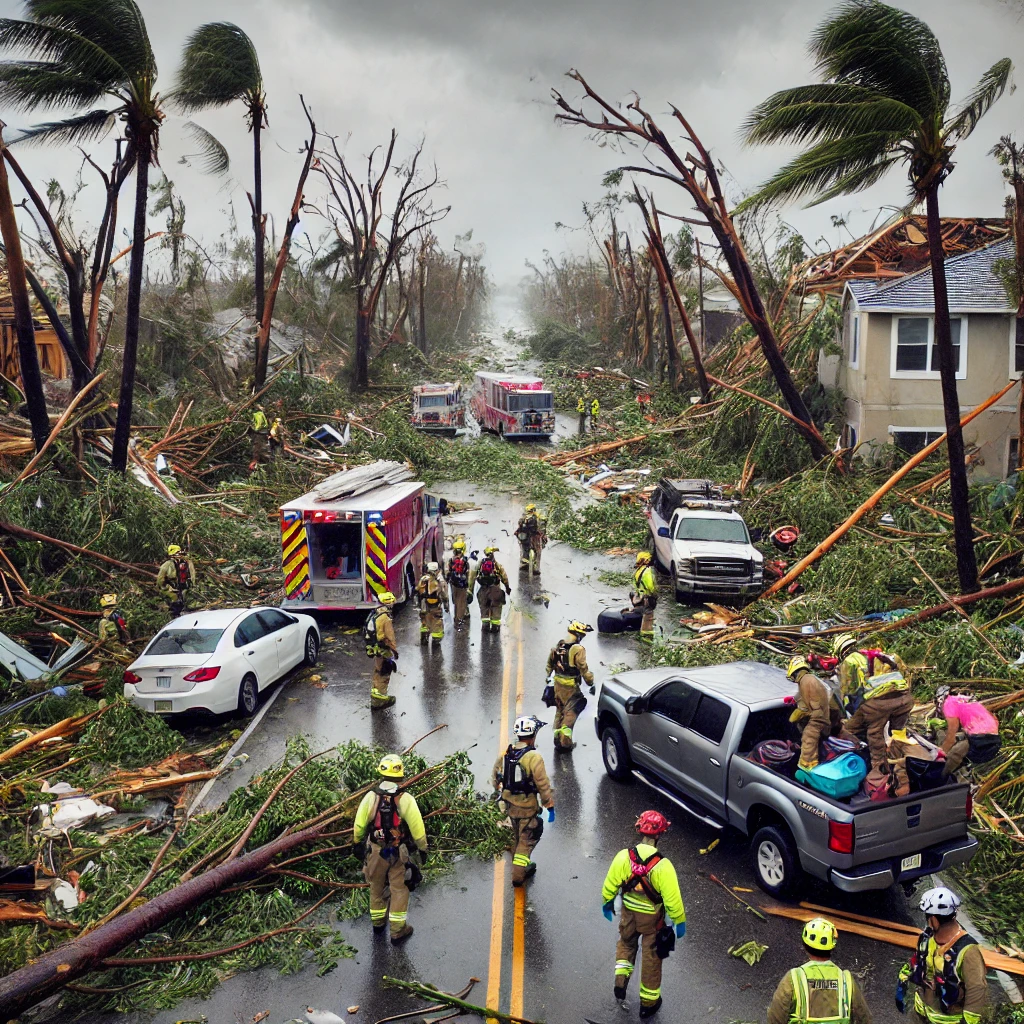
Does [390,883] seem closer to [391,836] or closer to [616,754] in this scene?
[391,836]

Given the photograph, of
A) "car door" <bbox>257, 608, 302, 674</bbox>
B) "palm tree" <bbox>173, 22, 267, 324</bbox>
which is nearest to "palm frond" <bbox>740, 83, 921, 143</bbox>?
"car door" <bbox>257, 608, 302, 674</bbox>

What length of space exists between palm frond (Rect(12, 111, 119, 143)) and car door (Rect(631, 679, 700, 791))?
14062mm

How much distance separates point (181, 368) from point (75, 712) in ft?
80.5

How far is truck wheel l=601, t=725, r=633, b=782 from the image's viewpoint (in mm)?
10078

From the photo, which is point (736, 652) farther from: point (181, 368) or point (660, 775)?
point (181, 368)

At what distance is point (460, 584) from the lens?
16438 mm

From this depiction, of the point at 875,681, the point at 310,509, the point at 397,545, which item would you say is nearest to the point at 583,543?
Result: the point at 397,545

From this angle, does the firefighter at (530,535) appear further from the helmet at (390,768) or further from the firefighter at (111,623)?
the helmet at (390,768)

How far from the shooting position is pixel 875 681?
8094 millimetres

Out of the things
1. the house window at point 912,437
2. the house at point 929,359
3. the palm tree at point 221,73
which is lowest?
the house window at point 912,437

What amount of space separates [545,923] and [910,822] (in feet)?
9.42

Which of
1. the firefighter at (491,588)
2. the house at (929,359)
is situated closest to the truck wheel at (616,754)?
the firefighter at (491,588)

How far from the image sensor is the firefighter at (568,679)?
35.6 feet

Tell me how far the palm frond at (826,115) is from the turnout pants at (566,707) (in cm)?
804
